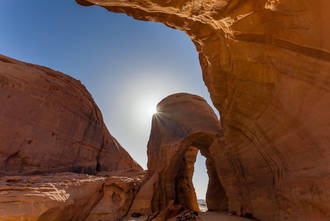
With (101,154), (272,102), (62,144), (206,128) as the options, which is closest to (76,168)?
(62,144)

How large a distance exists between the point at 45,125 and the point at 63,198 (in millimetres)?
8346

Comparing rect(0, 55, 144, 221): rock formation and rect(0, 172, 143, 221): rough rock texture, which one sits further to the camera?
rect(0, 55, 144, 221): rock formation

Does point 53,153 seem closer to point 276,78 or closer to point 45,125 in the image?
point 45,125

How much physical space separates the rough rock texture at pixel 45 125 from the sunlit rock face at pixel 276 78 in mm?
11468

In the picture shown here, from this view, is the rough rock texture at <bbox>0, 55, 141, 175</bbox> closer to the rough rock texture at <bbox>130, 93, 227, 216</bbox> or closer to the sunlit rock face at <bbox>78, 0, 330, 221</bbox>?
the rough rock texture at <bbox>130, 93, 227, 216</bbox>

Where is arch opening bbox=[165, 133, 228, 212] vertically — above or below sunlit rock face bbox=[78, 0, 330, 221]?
below

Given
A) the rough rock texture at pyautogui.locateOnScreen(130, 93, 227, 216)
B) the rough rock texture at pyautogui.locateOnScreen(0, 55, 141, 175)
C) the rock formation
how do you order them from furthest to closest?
the rough rock texture at pyautogui.locateOnScreen(130, 93, 227, 216) < the rough rock texture at pyautogui.locateOnScreen(0, 55, 141, 175) < the rock formation

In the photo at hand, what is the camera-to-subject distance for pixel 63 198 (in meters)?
7.62

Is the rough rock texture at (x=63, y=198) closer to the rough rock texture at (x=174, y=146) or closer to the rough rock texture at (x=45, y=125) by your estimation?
the rough rock texture at (x=174, y=146)

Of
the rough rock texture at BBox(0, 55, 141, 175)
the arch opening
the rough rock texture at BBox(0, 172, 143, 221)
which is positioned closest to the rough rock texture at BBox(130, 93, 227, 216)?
the arch opening

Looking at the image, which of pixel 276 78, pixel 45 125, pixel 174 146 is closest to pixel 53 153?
pixel 45 125

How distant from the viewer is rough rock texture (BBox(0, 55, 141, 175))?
38.4ft

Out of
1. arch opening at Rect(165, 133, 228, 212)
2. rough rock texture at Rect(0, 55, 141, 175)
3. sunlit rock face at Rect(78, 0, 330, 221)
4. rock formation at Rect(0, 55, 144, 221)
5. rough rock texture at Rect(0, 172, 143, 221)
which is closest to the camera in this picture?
sunlit rock face at Rect(78, 0, 330, 221)

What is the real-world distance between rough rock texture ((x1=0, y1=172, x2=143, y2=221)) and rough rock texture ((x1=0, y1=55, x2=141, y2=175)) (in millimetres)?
4014
